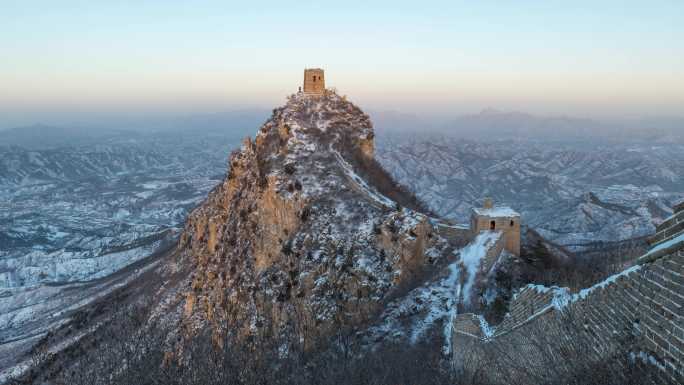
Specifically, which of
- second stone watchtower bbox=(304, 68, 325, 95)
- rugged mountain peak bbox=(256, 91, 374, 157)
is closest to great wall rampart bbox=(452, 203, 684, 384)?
rugged mountain peak bbox=(256, 91, 374, 157)

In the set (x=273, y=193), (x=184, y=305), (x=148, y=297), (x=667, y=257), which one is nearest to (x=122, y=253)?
A: (x=148, y=297)

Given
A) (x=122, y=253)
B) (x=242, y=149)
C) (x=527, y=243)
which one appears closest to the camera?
(x=527, y=243)

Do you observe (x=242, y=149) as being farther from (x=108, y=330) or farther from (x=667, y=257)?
(x=667, y=257)

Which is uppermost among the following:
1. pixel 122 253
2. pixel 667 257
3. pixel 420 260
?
pixel 667 257

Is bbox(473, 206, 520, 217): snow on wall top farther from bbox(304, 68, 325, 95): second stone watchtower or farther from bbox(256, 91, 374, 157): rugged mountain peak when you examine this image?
bbox(304, 68, 325, 95): second stone watchtower

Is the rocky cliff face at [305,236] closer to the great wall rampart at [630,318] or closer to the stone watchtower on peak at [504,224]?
the stone watchtower on peak at [504,224]

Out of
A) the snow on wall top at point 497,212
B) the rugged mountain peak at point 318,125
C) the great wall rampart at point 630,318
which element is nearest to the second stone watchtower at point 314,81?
the rugged mountain peak at point 318,125

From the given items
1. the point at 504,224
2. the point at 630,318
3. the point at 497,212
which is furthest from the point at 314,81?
the point at 630,318

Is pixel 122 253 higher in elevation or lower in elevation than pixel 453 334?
lower
